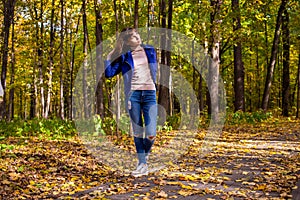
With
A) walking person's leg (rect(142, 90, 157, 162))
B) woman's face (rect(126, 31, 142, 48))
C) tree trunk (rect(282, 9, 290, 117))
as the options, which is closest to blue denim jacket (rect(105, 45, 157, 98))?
woman's face (rect(126, 31, 142, 48))

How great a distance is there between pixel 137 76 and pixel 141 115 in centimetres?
60

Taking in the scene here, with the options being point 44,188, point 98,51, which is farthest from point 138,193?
point 98,51

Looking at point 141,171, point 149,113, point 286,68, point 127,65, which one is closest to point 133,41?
point 127,65

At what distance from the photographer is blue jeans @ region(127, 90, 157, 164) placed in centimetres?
621

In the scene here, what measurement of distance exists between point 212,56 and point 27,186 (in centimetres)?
1352

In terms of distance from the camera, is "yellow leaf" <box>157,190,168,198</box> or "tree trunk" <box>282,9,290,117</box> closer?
"yellow leaf" <box>157,190,168,198</box>

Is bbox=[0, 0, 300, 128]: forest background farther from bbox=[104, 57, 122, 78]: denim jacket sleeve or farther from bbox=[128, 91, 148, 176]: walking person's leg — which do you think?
bbox=[128, 91, 148, 176]: walking person's leg

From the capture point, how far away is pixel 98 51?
17.8m

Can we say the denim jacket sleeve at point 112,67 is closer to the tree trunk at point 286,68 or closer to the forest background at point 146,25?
the forest background at point 146,25

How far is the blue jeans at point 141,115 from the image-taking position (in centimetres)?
621

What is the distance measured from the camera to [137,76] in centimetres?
614

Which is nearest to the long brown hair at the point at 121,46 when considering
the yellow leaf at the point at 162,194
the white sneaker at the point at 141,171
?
the white sneaker at the point at 141,171

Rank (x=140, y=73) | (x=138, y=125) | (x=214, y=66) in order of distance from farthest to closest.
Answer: (x=214, y=66)
(x=138, y=125)
(x=140, y=73)

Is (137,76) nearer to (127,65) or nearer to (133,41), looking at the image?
(127,65)
